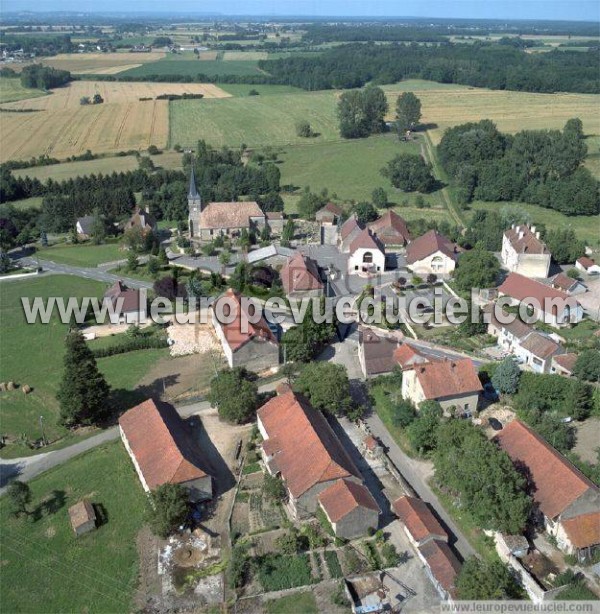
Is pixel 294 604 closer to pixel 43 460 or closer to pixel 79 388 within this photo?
pixel 43 460

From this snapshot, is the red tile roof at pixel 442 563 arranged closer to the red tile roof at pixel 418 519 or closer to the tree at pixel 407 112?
the red tile roof at pixel 418 519

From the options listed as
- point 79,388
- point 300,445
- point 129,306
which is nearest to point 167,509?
point 300,445

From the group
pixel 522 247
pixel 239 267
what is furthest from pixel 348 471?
pixel 522 247

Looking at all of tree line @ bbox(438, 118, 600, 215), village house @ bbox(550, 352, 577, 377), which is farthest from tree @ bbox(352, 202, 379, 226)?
village house @ bbox(550, 352, 577, 377)

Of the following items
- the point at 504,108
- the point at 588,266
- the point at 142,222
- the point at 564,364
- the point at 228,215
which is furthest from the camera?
the point at 504,108

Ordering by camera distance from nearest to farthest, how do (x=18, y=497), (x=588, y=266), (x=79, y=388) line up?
(x=18, y=497) → (x=79, y=388) → (x=588, y=266)

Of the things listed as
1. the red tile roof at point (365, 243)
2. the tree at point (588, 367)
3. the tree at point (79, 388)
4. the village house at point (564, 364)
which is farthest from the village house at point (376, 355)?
the tree at point (79, 388)

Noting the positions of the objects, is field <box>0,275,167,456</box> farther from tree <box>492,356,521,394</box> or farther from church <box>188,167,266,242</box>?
tree <box>492,356,521,394</box>

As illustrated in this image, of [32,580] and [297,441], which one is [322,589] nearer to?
[297,441]
